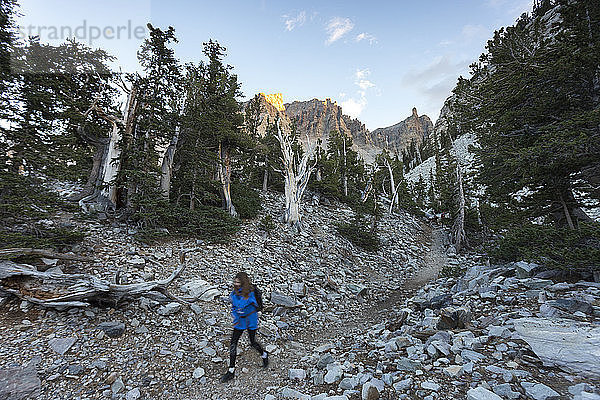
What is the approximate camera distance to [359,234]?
1526 centimetres

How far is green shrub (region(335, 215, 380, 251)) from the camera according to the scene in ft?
49.4

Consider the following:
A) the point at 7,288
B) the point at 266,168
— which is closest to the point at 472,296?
the point at 7,288

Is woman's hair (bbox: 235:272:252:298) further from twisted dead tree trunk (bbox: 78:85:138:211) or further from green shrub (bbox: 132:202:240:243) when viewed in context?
twisted dead tree trunk (bbox: 78:85:138:211)

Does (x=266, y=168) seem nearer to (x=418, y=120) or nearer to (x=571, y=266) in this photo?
(x=571, y=266)

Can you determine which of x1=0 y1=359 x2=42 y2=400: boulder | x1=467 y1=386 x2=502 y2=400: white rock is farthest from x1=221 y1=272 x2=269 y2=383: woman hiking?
x1=467 y1=386 x2=502 y2=400: white rock

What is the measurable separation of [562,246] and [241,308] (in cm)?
765

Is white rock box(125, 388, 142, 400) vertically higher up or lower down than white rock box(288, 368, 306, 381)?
higher up

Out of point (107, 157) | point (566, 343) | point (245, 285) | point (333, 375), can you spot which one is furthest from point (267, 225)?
point (566, 343)

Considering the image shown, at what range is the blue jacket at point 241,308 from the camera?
4523 millimetres

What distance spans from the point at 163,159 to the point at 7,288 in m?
7.00

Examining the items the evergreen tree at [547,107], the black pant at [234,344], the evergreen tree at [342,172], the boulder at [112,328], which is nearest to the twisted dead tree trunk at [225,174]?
the boulder at [112,328]

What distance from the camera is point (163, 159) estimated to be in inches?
416

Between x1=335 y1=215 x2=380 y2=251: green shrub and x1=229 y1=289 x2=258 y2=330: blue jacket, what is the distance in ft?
36.0

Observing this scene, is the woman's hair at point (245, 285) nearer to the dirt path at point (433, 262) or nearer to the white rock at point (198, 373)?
the white rock at point (198, 373)
